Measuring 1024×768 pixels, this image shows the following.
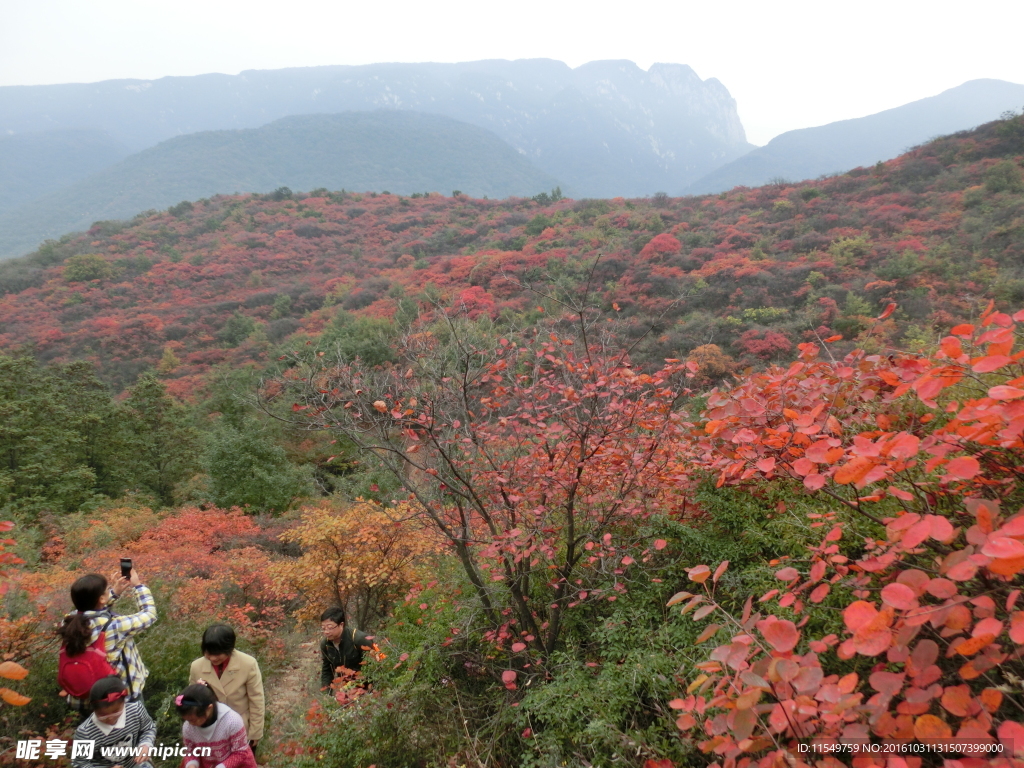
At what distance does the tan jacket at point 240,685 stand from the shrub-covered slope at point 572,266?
5.55 m

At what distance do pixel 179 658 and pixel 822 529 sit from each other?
510 cm

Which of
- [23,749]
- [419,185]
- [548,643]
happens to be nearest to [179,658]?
[23,749]

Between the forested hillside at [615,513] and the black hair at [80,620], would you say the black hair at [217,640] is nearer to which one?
the black hair at [80,620]

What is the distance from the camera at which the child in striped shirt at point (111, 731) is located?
2129 mm

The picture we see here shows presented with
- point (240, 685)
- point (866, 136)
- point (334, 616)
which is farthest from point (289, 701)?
point (866, 136)

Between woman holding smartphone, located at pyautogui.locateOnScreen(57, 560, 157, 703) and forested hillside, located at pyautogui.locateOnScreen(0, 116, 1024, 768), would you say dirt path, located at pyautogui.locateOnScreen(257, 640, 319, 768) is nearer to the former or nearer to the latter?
forested hillside, located at pyautogui.locateOnScreen(0, 116, 1024, 768)

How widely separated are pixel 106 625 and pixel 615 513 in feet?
10.1

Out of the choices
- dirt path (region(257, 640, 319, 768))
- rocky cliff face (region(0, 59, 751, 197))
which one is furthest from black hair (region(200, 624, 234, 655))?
rocky cliff face (region(0, 59, 751, 197))

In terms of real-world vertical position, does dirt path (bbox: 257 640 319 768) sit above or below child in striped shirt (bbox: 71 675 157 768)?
below

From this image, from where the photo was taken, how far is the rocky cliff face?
11325cm

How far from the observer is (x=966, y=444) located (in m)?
1.71

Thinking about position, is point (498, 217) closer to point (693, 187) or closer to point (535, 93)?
point (693, 187)

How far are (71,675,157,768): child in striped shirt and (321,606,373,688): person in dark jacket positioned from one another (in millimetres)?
1251

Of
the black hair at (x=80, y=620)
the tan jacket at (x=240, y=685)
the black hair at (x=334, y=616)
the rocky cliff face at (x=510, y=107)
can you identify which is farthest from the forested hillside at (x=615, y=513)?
the rocky cliff face at (x=510, y=107)
